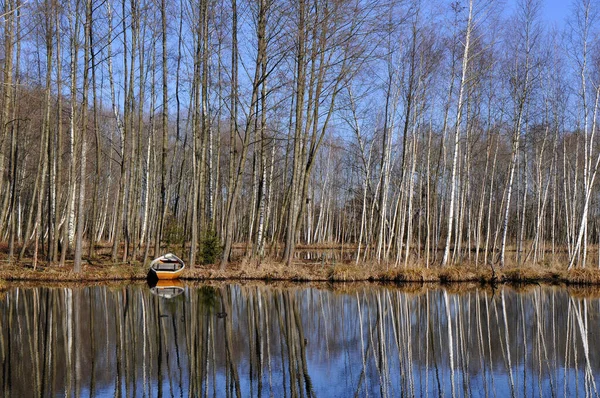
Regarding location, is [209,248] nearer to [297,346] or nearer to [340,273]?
[340,273]

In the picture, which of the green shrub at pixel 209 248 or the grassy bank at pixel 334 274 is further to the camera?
the green shrub at pixel 209 248

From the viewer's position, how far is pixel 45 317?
42.2 feet

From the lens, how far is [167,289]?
19.3m

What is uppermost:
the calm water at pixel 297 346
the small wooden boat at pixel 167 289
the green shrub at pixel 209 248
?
the green shrub at pixel 209 248

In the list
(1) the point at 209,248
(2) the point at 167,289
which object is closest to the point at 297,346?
(2) the point at 167,289

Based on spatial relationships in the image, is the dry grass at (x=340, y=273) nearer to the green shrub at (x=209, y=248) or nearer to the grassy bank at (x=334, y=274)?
the grassy bank at (x=334, y=274)

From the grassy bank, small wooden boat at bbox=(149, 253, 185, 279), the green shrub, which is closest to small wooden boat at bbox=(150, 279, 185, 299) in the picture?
small wooden boat at bbox=(149, 253, 185, 279)

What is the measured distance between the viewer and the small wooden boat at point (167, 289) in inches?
694

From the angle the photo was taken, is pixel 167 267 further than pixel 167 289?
Yes

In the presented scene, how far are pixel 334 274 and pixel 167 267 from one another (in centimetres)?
567

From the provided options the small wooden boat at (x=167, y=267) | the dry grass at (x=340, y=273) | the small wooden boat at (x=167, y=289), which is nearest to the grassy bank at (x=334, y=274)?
the dry grass at (x=340, y=273)

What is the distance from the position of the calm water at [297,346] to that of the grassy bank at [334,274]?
15.0ft

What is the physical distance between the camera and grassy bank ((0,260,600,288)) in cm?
2134

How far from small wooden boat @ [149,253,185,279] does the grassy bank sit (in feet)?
2.45
